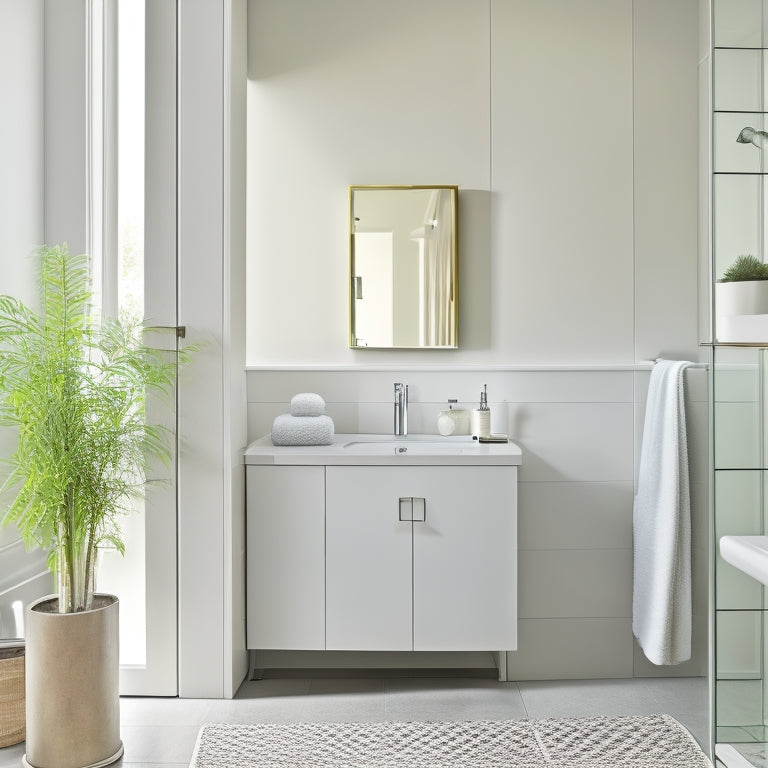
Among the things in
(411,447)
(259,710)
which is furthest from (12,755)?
(411,447)

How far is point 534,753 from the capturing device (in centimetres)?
217

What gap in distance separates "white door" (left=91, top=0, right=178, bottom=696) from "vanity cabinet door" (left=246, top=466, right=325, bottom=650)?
0.82 feet

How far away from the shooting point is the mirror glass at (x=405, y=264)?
286cm

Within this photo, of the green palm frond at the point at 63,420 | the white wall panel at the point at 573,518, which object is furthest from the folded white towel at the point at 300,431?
the white wall panel at the point at 573,518

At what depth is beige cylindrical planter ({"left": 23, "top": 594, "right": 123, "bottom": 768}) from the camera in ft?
6.67

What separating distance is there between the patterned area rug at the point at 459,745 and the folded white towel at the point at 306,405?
98cm

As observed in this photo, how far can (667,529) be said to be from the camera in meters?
2.57

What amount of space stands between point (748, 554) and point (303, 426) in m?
1.40

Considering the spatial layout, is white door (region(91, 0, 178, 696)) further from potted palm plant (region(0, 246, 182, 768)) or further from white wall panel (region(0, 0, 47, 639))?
potted palm plant (region(0, 246, 182, 768))

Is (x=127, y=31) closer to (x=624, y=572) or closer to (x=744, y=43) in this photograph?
(x=744, y=43)

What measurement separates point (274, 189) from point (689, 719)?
2.25 metres

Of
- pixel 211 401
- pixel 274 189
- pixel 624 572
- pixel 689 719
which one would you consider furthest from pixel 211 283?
pixel 689 719

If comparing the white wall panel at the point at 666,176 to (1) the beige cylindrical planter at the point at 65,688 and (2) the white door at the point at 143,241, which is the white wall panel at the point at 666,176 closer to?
(2) the white door at the point at 143,241

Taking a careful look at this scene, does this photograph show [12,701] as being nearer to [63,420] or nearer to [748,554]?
[63,420]
